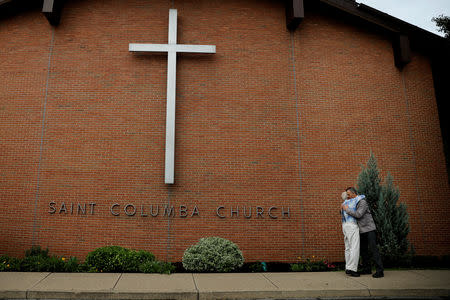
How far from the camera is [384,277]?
648 cm

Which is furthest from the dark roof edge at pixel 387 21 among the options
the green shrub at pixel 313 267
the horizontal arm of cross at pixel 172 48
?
the green shrub at pixel 313 267

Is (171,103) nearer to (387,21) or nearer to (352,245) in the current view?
(352,245)

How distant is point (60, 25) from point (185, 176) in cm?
587

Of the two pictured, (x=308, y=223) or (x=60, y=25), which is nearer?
(x=308, y=223)

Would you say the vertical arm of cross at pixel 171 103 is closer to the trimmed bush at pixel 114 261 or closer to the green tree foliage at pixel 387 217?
the trimmed bush at pixel 114 261

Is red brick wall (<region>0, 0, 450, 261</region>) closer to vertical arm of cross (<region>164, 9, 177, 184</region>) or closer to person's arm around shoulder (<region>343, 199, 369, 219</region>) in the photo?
vertical arm of cross (<region>164, 9, 177, 184</region>)

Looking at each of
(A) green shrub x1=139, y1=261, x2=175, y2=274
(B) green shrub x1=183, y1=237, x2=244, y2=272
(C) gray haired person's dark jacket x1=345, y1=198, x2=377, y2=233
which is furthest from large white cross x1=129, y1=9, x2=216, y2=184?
(C) gray haired person's dark jacket x1=345, y1=198, x2=377, y2=233

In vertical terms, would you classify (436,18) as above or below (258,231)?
above

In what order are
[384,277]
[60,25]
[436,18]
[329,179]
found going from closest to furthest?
[384,277] < [329,179] < [60,25] < [436,18]

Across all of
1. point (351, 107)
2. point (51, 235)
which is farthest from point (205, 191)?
point (351, 107)

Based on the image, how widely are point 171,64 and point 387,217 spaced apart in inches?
262

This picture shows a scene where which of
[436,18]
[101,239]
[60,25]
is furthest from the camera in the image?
[436,18]

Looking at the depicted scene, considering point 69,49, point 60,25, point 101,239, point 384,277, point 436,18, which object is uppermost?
point 436,18

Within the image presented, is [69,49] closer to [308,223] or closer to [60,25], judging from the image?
[60,25]
